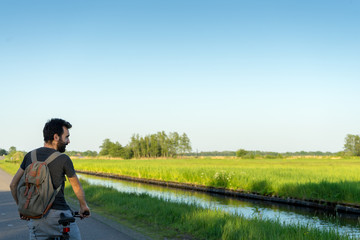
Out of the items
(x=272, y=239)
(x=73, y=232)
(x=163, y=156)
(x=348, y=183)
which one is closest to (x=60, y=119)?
(x=73, y=232)

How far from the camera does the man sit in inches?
132

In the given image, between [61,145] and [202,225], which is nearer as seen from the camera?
[61,145]

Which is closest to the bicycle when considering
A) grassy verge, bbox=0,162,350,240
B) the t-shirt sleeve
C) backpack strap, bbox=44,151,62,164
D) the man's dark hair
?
the t-shirt sleeve

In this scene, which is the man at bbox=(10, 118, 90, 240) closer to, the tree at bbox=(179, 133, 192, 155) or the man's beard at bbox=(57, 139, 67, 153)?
the man's beard at bbox=(57, 139, 67, 153)

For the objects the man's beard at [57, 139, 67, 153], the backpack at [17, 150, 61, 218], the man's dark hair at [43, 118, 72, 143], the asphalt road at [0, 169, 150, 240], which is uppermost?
the man's dark hair at [43, 118, 72, 143]

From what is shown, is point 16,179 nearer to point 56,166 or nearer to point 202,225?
point 56,166

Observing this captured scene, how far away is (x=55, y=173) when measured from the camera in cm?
334

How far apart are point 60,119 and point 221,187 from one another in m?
23.7

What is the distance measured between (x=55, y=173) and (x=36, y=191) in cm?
24

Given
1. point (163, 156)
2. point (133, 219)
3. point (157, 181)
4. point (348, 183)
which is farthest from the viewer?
point (163, 156)

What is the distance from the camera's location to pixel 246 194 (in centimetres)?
2322

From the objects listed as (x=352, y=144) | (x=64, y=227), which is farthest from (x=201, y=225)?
(x=352, y=144)

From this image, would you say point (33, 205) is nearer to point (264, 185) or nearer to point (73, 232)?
point (73, 232)

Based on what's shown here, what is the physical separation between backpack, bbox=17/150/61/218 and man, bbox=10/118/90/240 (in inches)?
3.4
